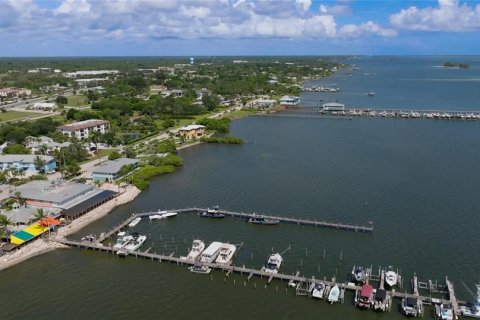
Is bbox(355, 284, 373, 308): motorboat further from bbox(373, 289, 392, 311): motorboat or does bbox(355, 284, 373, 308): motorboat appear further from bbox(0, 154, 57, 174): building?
bbox(0, 154, 57, 174): building

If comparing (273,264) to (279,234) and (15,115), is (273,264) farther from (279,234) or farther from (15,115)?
(15,115)

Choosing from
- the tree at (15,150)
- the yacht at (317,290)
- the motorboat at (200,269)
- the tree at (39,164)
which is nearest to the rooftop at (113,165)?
the tree at (39,164)

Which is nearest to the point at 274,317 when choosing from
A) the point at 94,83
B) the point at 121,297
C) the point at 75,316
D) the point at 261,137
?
the point at 121,297

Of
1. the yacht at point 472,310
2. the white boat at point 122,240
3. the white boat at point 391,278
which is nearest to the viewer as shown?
the yacht at point 472,310

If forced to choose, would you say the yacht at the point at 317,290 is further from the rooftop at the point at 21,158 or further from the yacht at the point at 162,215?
the rooftop at the point at 21,158

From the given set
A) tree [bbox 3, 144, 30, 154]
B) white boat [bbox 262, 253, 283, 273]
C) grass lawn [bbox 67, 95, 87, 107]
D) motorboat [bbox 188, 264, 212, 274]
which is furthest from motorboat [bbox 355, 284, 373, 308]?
grass lawn [bbox 67, 95, 87, 107]

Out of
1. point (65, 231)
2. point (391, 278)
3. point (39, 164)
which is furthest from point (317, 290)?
point (39, 164)
